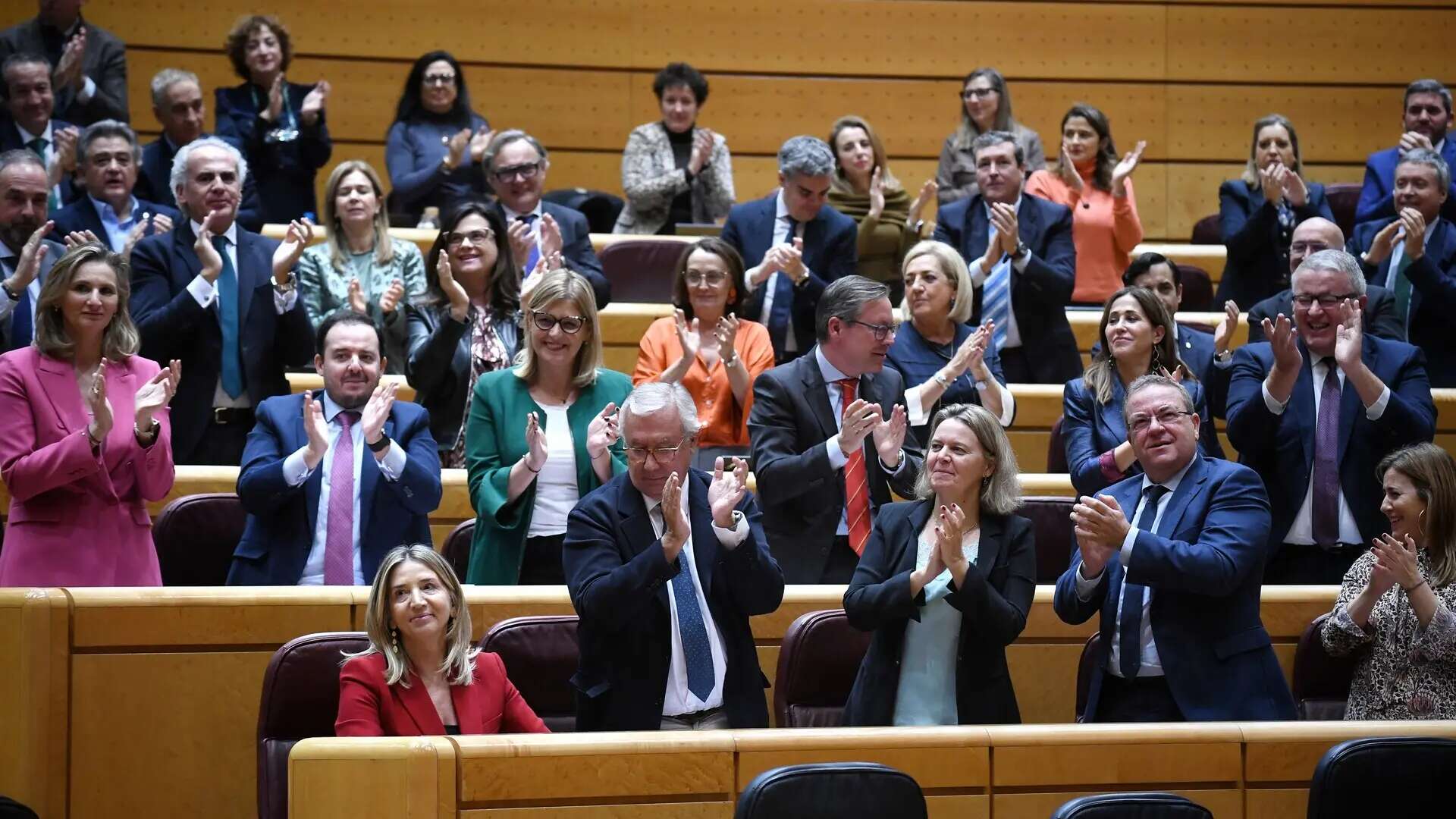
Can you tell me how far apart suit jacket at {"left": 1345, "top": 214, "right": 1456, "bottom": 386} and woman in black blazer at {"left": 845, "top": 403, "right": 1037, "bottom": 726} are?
237cm

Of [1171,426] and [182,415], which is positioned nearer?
[1171,426]

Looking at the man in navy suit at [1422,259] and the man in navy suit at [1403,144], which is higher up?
the man in navy suit at [1403,144]

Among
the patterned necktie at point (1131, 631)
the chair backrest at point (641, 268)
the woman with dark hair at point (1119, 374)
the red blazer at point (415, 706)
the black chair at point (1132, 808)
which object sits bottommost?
the black chair at point (1132, 808)

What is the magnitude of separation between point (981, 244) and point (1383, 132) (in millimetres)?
3401

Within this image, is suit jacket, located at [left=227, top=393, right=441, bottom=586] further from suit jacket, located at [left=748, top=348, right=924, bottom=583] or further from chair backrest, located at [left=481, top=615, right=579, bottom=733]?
suit jacket, located at [left=748, top=348, right=924, bottom=583]

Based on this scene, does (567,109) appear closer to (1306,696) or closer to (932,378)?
(932,378)

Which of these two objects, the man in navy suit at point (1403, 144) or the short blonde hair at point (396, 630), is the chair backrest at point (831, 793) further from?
the man in navy suit at point (1403, 144)

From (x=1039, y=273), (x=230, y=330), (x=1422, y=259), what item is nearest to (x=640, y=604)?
(x=230, y=330)

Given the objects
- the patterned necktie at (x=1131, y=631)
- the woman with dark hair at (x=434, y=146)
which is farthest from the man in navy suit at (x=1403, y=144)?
the patterned necktie at (x=1131, y=631)

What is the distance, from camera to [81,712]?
3.05 m

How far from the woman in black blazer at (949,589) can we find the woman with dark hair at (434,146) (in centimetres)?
305

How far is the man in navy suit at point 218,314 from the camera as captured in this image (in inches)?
168

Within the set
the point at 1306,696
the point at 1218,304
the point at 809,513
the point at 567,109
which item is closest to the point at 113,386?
the point at 809,513

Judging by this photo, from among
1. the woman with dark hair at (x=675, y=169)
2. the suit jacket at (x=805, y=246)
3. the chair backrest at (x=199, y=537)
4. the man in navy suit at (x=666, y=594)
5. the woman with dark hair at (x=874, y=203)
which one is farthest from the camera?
the woman with dark hair at (x=675, y=169)
